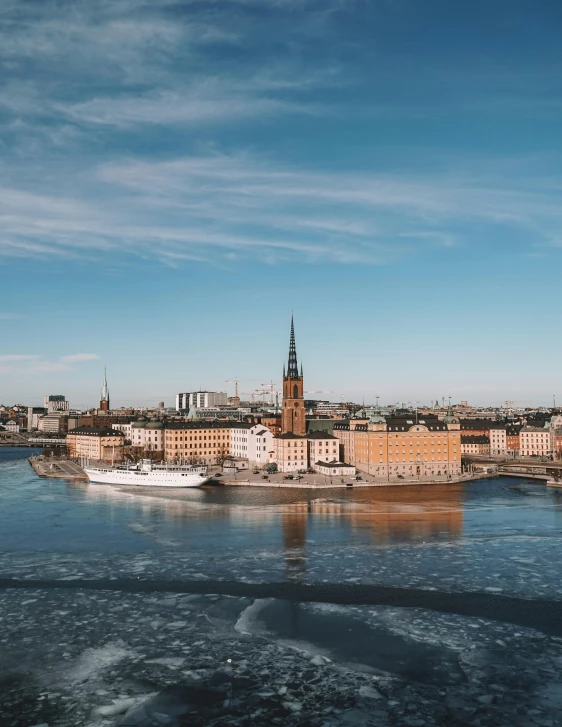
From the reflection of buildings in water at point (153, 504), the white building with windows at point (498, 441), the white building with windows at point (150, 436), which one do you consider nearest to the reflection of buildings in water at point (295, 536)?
the reflection of buildings in water at point (153, 504)

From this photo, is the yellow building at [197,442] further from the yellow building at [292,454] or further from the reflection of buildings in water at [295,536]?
the reflection of buildings in water at [295,536]

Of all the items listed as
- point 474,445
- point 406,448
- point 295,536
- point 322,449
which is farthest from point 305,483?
point 474,445

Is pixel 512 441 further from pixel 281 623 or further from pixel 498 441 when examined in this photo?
pixel 281 623

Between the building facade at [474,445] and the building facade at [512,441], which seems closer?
the building facade at [474,445]

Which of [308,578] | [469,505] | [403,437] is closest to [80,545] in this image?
[308,578]

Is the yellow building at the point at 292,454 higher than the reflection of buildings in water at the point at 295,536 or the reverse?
higher

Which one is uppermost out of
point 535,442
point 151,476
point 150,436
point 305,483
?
point 150,436

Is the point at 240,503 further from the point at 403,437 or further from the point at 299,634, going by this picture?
the point at 299,634
